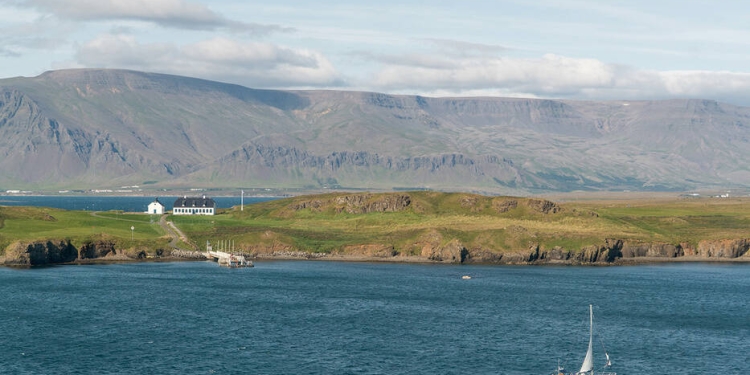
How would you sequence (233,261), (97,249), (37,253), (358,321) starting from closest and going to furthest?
(358,321) → (37,253) → (233,261) → (97,249)

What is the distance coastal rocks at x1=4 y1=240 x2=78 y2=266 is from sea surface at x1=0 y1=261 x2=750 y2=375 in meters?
6.73

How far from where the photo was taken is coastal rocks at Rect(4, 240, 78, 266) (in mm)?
177000

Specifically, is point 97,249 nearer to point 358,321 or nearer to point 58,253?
point 58,253

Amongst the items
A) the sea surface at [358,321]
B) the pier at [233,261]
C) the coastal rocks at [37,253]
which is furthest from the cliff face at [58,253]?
the pier at [233,261]

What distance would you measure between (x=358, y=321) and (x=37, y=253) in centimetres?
8467

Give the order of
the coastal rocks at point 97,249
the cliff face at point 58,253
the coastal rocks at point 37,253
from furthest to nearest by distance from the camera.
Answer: the coastal rocks at point 97,249 → the cliff face at point 58,253 → the coastal rocks at point 37,253

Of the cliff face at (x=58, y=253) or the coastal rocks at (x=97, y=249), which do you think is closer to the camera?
the cliff face at (x=58, y=253)

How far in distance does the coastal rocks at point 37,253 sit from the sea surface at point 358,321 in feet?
22.1

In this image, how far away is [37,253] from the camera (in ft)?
588

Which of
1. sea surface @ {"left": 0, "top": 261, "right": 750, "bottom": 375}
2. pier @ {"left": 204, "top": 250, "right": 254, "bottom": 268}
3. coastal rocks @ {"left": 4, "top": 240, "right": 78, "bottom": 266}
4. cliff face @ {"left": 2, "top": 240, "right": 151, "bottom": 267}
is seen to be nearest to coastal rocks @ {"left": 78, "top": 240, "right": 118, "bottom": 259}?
cliff face @ {"left": 2, "top": 240, "right": 151, "bottom": 267}

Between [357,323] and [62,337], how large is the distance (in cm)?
3635

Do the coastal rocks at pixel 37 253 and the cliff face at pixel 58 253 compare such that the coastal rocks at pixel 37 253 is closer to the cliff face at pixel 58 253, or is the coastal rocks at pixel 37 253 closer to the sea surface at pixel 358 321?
the cliff face at pixel 58 253

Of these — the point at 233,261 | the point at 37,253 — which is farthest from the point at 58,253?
the point at 233,261

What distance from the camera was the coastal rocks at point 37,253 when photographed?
177 meters
